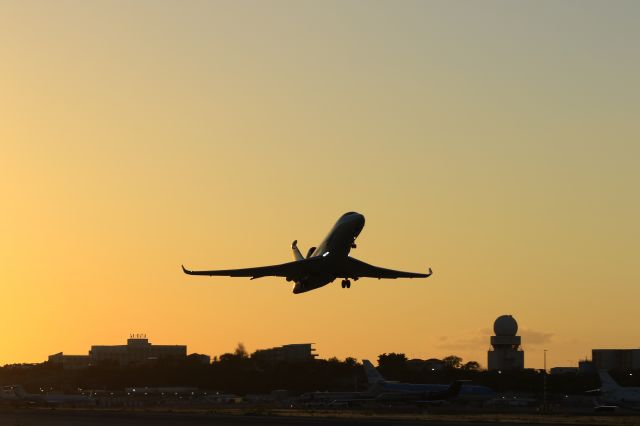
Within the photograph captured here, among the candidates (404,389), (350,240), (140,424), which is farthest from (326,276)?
(404,389)

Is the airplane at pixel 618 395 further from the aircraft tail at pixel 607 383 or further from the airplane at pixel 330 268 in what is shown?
the airplane at pixel 330 268

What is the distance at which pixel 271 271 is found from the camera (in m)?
140

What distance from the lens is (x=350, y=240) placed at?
128500mm

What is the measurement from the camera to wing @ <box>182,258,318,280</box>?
136 m

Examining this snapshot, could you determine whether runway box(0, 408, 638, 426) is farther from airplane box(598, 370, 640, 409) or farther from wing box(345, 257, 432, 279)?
airplane box(598, 370, 640, 409)

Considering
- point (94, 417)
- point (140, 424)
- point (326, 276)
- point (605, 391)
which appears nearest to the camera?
point (140, 424)

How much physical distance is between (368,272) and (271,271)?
11.5 metres

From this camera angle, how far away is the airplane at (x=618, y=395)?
18150cm

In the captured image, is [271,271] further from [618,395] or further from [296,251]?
[618,395]

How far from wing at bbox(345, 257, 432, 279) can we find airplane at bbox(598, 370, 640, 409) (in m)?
54.9

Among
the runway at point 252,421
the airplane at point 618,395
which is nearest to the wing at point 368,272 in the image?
the runway at point 252,421

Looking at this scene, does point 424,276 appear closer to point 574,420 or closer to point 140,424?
point 574,420

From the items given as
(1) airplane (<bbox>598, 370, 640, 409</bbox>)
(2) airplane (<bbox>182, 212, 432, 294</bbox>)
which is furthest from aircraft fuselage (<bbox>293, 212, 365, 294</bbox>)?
(1) airplane (<bbox>598, 370, 640, 409</bbox>)

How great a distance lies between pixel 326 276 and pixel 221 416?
25031 mm
